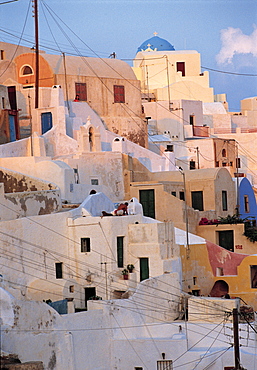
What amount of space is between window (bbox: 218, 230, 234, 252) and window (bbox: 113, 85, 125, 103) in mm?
10839

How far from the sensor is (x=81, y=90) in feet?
139

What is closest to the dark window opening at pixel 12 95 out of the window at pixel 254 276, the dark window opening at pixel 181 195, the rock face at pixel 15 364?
the dark window opening at pixel 181 195

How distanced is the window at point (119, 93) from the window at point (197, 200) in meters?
8.18

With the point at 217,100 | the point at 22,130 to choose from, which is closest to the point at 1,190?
the point at 22,130

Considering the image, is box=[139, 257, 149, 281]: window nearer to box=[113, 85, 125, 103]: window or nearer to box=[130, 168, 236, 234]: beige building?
box=[130, 168, 236, 234]: beige building

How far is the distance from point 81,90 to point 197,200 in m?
8.81

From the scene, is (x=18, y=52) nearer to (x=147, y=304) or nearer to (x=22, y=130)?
(x=22, y=130)

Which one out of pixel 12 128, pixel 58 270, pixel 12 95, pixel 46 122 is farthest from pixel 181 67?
pixel 58 270

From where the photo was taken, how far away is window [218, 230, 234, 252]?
35.1 m

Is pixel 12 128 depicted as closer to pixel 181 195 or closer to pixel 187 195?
pixel 181 195

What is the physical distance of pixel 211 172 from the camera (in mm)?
37406

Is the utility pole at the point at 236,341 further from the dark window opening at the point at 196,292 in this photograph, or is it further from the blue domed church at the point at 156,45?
the blue domed church at the point at 156,45

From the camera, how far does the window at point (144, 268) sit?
2947 cm

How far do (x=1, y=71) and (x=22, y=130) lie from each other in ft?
11.7
